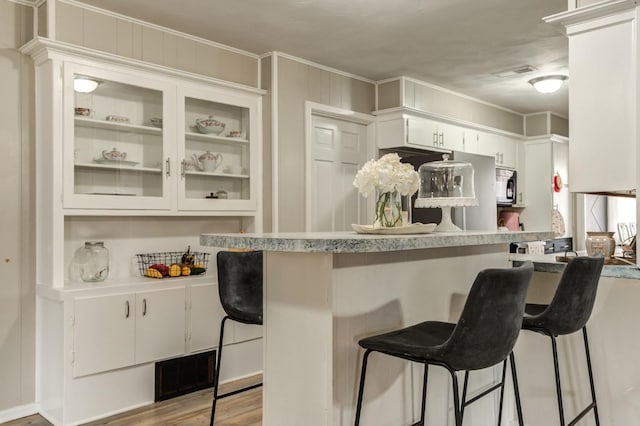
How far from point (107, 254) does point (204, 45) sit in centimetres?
163

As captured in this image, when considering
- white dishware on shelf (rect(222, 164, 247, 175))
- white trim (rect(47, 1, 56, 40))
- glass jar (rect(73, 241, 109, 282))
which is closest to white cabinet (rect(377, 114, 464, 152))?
white dishware on shelf (rect(222, 164, 247, 175))

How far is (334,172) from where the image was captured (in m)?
4.54

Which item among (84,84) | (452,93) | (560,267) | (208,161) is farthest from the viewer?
(452,93)

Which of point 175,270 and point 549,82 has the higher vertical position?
point 549,82

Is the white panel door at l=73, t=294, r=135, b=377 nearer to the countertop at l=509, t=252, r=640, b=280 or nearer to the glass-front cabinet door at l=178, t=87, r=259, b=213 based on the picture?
the glass-front cabinet door at l=178, t=87, r=259, b=213

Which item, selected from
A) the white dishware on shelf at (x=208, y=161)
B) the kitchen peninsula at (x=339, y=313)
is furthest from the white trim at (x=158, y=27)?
the kitchen peninsula at (x=339, y=313)

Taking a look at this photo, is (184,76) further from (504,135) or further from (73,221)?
(504,135)

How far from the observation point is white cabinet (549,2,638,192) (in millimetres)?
2266

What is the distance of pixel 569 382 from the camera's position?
2.52 metres

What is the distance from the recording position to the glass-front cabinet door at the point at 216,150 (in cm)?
355

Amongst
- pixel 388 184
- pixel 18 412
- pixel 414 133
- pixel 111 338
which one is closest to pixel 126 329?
pixel 111 338

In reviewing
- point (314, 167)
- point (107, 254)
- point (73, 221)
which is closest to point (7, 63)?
point (73, 221)

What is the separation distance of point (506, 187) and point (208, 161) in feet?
11.5

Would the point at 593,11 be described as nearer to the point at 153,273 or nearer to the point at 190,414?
the point at 153,273
